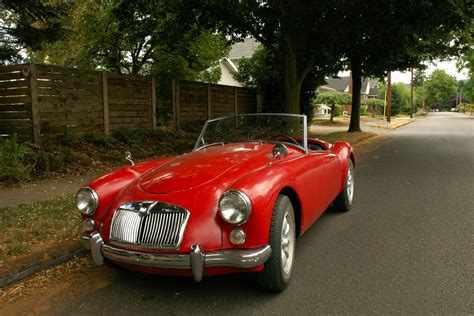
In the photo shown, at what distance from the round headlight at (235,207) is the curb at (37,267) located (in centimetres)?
200

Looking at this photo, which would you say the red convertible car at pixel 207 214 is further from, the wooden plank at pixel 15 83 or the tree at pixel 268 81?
the tree at pixel 268 81

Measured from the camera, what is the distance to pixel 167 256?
298 centimetres

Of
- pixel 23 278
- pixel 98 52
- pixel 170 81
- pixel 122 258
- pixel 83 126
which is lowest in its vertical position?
pixel 23 278

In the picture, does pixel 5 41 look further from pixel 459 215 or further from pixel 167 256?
pixel 459 215

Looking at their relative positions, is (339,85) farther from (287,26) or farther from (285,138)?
(285,138)

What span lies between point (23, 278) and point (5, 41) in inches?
317

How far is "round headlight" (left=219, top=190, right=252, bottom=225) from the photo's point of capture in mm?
3029

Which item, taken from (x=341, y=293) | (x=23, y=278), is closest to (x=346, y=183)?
(x=341, y=293)

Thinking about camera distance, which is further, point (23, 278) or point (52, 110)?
point (52, 110)

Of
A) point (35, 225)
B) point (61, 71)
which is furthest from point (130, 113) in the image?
point (35, 225)

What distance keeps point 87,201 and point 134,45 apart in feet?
49.6

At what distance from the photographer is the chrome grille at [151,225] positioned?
305cm

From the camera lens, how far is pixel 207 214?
3.11 m

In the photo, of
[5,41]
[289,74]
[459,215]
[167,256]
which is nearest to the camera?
[167,256]
